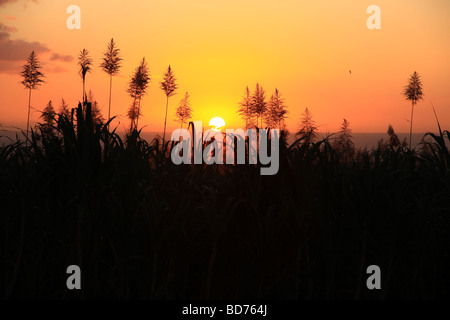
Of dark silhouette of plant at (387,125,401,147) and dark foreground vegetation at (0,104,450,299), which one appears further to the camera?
dark silhouette of plant at (387,125,401,147)

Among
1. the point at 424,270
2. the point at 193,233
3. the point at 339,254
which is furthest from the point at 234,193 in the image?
the point at 424,270

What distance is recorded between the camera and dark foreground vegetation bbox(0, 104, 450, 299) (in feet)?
11.7

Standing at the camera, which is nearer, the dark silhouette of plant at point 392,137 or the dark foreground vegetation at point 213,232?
the dark foreground vegetation at point 213,232

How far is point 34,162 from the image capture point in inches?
164

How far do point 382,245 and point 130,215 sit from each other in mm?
2128

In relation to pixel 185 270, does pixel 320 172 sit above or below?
above

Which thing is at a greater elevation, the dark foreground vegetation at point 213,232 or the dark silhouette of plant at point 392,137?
the dark silhouette of plant at point 392,137

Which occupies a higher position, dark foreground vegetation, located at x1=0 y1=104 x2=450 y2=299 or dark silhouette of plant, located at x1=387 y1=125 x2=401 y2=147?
dark silhouette of plant, located at x1=387 y1=125 x2=401 y2=147

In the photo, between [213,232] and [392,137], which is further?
[392,137]

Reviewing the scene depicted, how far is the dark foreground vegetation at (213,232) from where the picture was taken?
3.56 metres

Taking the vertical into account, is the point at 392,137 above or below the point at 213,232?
A: above

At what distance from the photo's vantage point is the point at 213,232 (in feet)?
11.4
